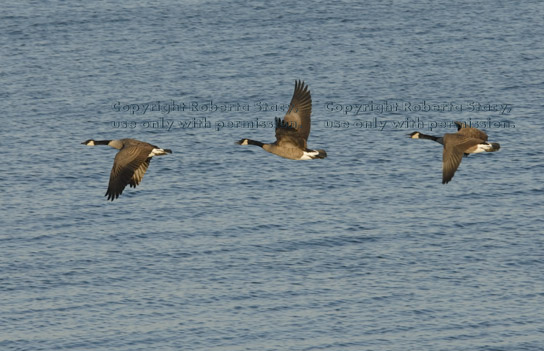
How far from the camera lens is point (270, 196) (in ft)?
346

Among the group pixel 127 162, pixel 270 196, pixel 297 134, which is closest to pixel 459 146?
pixel 297 134

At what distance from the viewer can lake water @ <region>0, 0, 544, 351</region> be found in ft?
302

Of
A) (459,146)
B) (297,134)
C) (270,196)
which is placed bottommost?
(270,196)

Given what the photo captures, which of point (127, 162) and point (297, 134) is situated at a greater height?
point (297, 134)

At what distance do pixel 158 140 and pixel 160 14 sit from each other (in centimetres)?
4308

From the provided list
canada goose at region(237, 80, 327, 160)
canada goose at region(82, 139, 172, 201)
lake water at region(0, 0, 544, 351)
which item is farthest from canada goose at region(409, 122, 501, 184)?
lake water at region(0, 0, 544, 351)

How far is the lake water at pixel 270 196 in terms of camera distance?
91.9 m

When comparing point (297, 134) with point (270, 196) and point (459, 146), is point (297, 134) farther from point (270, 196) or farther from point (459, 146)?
Answer: point (270, 196)

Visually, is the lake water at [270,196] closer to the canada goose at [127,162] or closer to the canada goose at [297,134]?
the canada goose at [297,134]

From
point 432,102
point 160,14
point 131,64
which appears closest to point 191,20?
point 160,14

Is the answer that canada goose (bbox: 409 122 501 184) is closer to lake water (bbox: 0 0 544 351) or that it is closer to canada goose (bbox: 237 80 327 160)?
canada goose (bbox: 237 80 327 160)

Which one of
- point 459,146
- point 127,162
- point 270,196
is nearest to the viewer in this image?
point 127,162

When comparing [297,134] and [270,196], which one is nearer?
[297,134]

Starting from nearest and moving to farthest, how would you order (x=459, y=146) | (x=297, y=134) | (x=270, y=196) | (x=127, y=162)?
(x=127, y=162) → (x=297, y=134) → (x=459, y=146) → (x=270, y=196)
